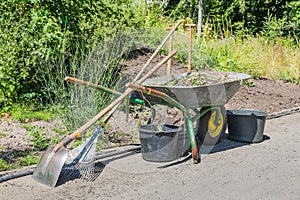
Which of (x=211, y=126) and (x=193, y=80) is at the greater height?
(x=193, y=80)

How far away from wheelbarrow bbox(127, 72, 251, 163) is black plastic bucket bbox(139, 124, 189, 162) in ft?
0.50

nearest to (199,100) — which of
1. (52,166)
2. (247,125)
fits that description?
(247,125)

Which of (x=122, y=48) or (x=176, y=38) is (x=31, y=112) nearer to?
(x=122, y=48)

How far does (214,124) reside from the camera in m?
5.05

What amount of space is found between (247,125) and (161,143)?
49.4 inches

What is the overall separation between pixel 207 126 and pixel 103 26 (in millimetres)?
2608

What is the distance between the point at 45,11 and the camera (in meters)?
5.71

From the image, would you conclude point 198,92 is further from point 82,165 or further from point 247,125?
point 82,165

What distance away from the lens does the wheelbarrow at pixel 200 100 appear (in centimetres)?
439

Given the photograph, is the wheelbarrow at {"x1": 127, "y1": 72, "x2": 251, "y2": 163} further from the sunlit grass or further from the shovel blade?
the sunlit grass

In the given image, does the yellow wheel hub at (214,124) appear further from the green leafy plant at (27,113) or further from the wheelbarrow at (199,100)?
the green leafy plant at (27,113)

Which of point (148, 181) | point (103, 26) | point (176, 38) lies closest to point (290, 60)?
point (176, 38)

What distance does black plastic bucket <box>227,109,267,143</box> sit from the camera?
518 cm

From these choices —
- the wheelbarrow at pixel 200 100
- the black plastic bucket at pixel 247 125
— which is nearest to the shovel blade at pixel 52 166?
the wheelbarrow at pixel 200 100
